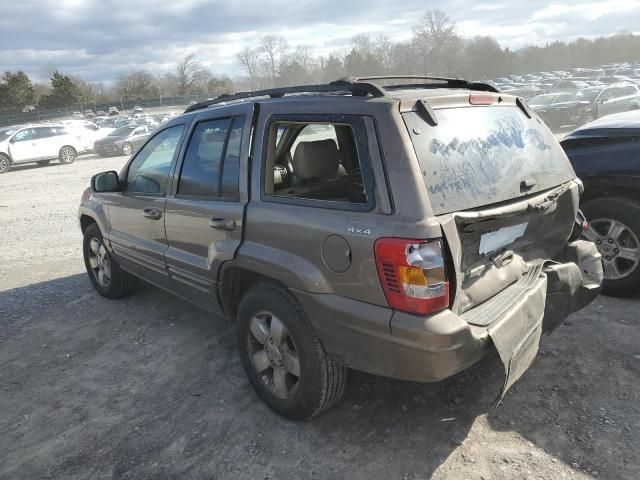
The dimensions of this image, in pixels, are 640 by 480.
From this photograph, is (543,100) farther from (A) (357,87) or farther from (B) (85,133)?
(B) (85,133)

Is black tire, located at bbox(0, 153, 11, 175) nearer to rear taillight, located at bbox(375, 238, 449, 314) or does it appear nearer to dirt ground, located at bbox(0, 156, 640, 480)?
dirt ground, located at bbox(0, 156, 640, 480)

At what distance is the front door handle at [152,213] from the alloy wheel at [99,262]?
1240mm

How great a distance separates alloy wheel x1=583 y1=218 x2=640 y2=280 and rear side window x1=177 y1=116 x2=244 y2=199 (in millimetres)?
2999

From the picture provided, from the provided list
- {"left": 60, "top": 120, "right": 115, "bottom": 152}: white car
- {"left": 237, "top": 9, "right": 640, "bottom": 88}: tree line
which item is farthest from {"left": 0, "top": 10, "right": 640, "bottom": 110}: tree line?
{"left": 60, "top": 120, "right": 115, "bottom": 152}: white car

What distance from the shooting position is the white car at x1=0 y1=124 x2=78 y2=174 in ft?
64.2

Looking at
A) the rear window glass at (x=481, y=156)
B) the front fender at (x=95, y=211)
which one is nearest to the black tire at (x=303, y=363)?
the rear window glass at (x=481, y=156)

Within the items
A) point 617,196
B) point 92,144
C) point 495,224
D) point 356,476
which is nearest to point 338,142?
Answer: point 495,224

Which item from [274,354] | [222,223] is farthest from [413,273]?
[222,223]

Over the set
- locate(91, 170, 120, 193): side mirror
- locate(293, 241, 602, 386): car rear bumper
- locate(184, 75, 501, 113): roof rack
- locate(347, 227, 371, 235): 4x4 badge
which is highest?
locate(184, 75, 501, 113): roof rack

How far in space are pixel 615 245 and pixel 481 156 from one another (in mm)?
2245

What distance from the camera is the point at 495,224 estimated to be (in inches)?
103

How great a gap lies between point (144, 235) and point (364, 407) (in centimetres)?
225

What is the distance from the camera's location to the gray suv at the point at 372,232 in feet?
7.67

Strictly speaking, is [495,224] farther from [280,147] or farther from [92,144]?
[92,144]
